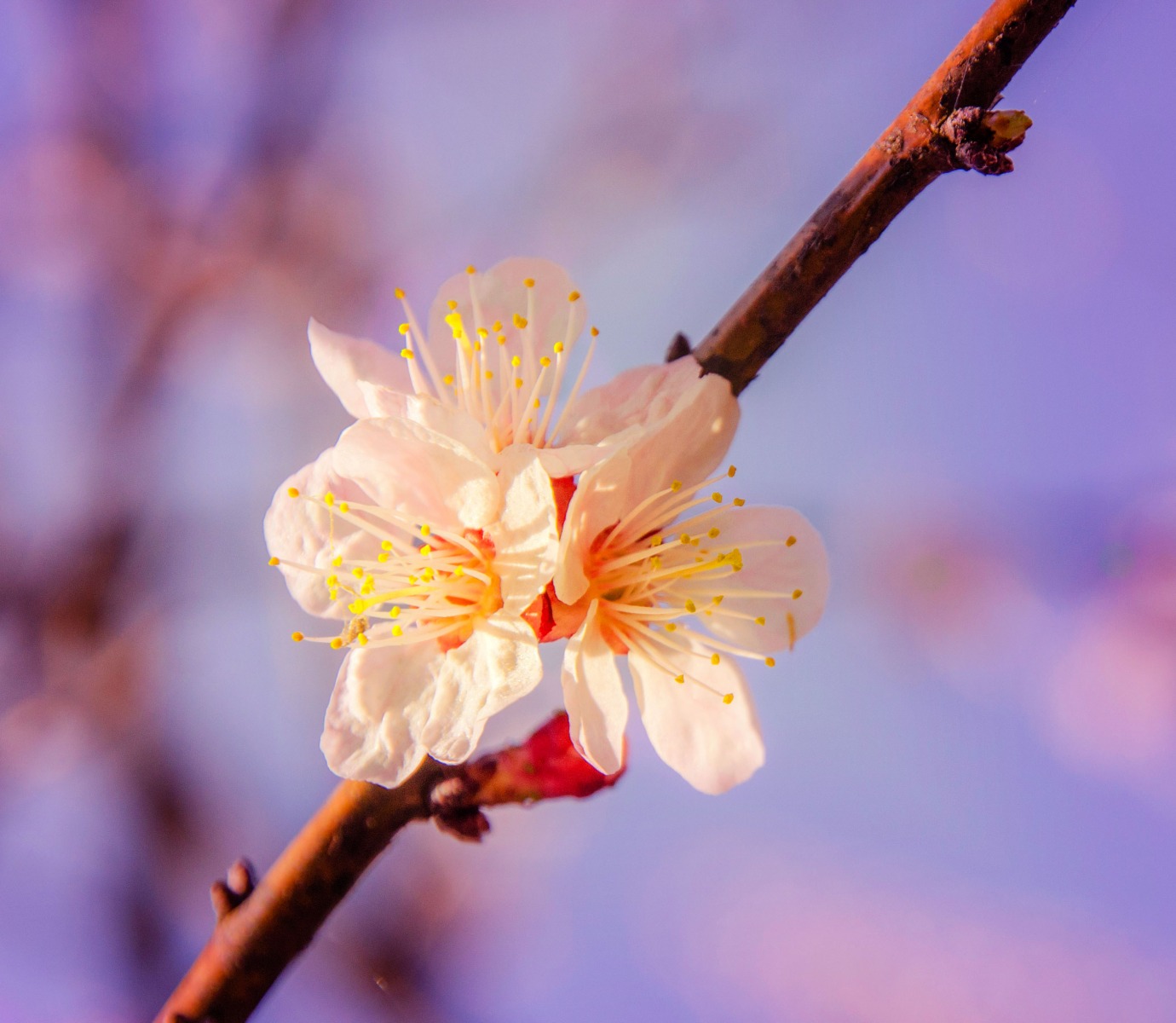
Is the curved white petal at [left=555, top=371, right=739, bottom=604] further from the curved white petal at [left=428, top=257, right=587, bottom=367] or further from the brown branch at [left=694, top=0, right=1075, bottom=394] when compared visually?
the curved white petal at [left=428, top=257, right=587, bottom=367]

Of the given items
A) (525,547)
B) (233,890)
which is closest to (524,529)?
(525,547)

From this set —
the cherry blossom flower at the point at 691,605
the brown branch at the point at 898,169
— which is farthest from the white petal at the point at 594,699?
the brown branch at the point at 898,169

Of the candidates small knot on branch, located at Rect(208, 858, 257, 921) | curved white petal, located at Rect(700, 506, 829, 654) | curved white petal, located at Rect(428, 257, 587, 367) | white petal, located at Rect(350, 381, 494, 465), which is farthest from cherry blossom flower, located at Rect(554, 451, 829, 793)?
small knot on branch, located at Rect(208, 858, 257, 921)

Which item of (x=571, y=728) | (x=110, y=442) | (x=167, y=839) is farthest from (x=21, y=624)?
(x=571, y=728)

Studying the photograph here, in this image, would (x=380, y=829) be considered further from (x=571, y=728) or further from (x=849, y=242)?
(x=849, y=242)

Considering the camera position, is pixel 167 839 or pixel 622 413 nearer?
pixel 622 413

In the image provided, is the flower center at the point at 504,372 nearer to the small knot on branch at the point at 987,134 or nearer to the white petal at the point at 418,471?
the white petal at the point at 418,471
